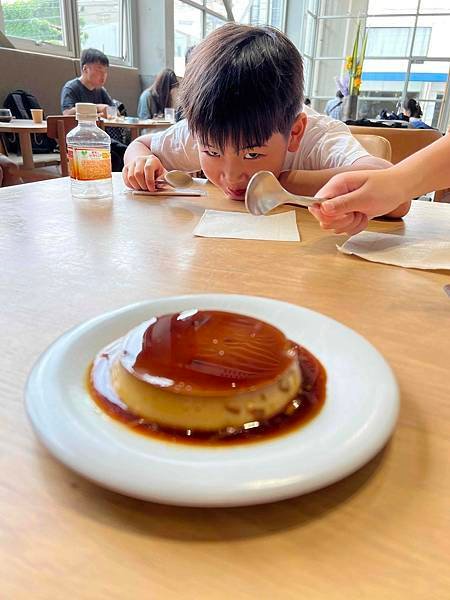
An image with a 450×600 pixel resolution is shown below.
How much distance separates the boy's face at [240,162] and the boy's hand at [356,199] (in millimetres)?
266

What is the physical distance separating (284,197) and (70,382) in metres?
0.54

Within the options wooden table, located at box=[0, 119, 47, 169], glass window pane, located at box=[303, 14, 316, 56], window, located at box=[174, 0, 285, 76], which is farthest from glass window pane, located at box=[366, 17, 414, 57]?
wooden table, located at box=[0, 119, 47, 169]

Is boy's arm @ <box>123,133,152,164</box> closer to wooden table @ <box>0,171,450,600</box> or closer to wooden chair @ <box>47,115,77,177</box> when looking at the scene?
wooden table @ <box>0,171,450,600</box>

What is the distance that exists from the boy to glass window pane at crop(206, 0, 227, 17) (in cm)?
668

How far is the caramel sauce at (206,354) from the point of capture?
26 cm

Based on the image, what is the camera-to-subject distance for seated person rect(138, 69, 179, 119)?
4746mm

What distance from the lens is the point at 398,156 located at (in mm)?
1886

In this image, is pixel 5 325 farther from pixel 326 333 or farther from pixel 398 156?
pixel 398 156

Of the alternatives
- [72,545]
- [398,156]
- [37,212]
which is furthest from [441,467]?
[398,156]

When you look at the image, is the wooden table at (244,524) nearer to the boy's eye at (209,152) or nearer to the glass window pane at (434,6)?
the boy's eye at (209,152)

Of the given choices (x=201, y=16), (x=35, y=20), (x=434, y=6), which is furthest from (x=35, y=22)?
(x=434, y=6)

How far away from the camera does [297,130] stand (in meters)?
1.08

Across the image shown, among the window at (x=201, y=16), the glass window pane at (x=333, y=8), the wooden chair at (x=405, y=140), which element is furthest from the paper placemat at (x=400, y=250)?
the glass window pane at (x=333, y=8)

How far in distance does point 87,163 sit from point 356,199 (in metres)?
0.56
